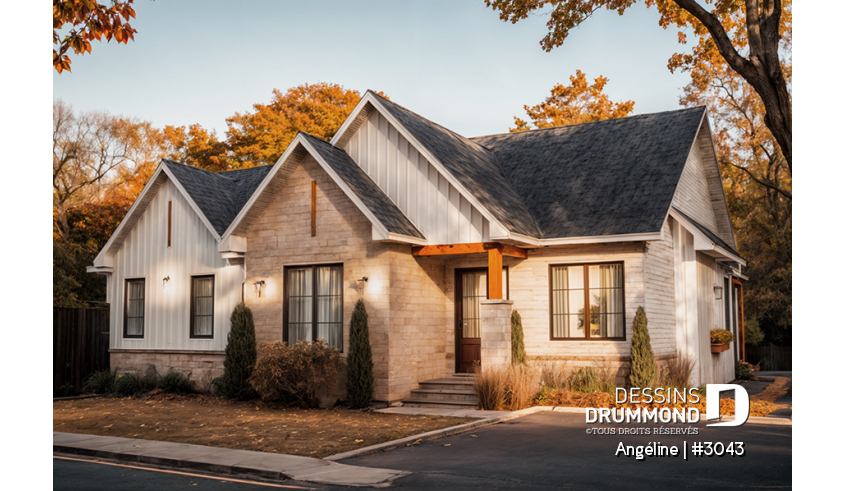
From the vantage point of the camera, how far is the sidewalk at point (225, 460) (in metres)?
8.52

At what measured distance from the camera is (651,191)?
15945 mm

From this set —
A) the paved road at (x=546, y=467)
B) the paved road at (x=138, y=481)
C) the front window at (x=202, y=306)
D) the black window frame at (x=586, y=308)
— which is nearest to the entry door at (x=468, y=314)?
the black window frame at (x=586, y=308)

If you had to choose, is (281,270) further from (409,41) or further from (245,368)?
(409,41)

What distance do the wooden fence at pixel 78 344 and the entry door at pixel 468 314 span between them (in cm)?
1061

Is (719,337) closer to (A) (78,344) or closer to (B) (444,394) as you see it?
(B) (444,394)

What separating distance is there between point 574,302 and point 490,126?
77.1 ft

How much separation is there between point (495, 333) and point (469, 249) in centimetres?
186

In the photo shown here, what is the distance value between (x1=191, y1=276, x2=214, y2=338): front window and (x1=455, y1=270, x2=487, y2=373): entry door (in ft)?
21.1

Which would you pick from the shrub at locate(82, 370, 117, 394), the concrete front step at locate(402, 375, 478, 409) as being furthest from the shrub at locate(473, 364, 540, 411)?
the shrub at locate(82, 370, 117, 394)

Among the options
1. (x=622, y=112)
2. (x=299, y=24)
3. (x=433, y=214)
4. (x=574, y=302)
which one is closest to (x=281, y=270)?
(x=433, y=214)

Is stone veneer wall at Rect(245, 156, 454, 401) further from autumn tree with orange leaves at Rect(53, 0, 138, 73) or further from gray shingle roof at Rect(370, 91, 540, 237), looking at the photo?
autumn tree with orange leaves at Rect(53, 0, 138, 73)

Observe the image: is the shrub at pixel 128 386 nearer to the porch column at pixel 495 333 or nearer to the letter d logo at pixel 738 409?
the porch column at pixel 495 333

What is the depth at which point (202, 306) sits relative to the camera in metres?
18.8

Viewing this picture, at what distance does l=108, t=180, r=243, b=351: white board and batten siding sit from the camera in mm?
18375
